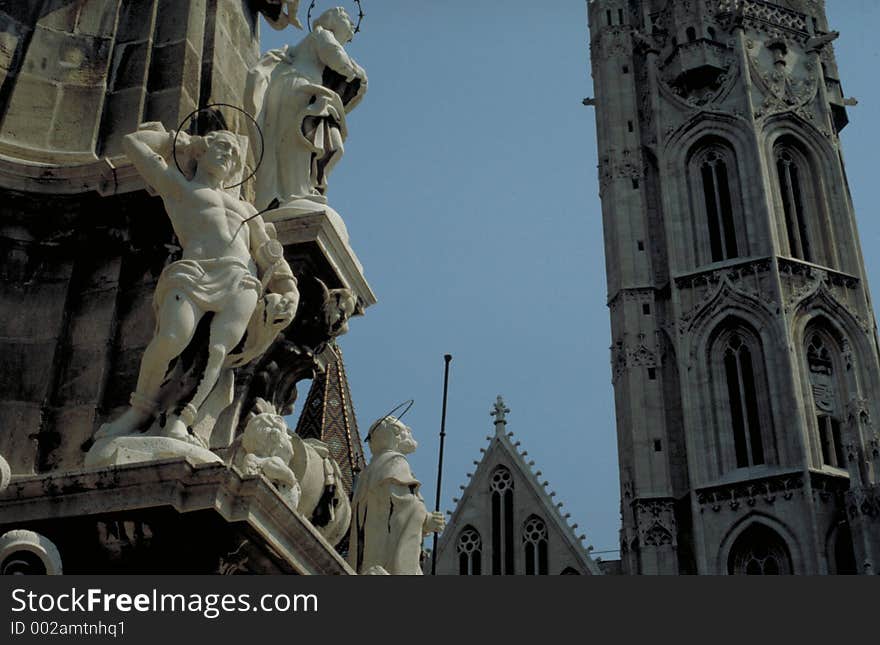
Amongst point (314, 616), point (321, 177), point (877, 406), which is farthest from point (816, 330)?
point (314, 616)

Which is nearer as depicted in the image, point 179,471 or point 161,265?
point 179,471

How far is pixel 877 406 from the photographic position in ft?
137

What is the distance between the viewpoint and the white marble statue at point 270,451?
5836mm

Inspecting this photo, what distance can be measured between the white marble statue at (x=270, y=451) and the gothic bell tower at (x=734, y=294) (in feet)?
108

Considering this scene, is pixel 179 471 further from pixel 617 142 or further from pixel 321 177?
pixel 617 142

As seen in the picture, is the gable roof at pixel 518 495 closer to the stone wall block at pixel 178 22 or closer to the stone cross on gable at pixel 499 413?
the stone cross on gable at pixel 499 413

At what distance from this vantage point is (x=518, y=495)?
43719 millimetres

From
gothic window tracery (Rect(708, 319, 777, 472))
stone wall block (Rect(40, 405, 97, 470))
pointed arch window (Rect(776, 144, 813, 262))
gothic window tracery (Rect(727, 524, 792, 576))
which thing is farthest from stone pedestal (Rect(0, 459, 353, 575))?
pointed arch window (Rect(776, 144, 813, 262))

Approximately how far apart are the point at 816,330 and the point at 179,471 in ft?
129

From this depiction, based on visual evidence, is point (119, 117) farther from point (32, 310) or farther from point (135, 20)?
point (32, 310)

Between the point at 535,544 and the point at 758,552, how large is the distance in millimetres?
6745

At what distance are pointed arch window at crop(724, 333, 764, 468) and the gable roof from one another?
544 cm

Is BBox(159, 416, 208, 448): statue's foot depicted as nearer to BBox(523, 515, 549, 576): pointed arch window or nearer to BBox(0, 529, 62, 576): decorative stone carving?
BBox(0, 529, 62, 576): decorative stone carving

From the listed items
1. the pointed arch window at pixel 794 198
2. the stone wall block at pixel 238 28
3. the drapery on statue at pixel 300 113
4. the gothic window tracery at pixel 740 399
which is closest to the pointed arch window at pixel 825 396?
the gothic window tracery at pixel 740 399
